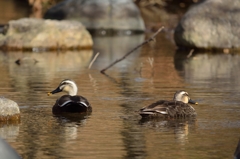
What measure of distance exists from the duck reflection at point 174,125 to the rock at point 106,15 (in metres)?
19.3

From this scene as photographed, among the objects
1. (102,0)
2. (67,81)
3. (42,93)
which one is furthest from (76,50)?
(67,81)

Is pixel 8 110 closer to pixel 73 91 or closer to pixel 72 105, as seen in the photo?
pixel 72 105

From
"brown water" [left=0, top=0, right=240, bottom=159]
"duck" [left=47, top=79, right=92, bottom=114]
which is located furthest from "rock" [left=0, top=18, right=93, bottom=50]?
"duck" [left=47, top=79, right=92, bottom=114]

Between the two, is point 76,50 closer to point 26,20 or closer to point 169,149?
point 26,20

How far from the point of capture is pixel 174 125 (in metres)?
13.3

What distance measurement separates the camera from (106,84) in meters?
18.4

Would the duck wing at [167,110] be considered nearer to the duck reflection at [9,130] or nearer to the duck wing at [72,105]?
the duck wing at [72,105]

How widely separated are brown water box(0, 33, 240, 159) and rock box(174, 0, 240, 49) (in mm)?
671

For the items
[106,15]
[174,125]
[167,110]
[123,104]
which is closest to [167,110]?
[167,110]

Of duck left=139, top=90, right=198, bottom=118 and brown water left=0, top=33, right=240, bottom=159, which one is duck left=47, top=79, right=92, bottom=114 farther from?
duck left=139, top=90, right=198, bottom=118

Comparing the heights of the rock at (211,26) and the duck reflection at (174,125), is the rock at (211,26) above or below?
above

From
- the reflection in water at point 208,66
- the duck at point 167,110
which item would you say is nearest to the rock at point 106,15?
the reflection in water at point 208,66

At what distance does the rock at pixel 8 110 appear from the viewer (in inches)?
521

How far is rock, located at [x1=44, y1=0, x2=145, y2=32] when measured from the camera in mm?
32875
